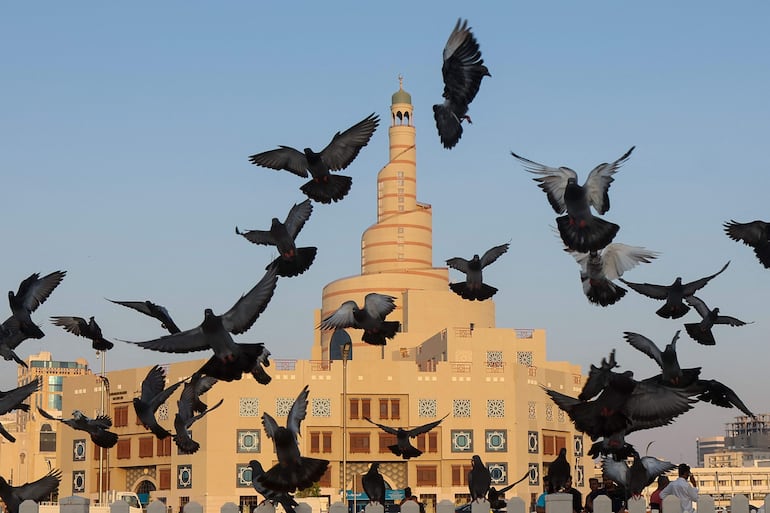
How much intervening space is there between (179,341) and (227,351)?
0.70 m

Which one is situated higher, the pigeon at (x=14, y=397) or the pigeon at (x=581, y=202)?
the pigeon at (x=581, y=202)

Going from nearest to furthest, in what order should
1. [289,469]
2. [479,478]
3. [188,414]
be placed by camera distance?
[289,469] → [479,478] → [188,414]

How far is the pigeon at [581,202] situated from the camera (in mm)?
18548

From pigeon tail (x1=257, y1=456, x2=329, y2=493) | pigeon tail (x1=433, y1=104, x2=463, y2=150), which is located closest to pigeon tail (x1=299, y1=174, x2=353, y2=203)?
pigeon tail (x1=433, y1=104, x2=463, y2=150)

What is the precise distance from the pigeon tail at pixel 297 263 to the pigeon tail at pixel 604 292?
14.6 feet

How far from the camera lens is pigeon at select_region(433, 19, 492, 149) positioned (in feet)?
Result: 66.6

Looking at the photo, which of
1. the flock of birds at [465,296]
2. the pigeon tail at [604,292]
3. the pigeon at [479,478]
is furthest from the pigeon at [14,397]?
the pigeon tail at [604,292]

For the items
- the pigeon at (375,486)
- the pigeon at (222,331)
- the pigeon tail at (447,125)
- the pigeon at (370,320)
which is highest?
the pigeon tail at (447,125)

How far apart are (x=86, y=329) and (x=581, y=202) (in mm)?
11914

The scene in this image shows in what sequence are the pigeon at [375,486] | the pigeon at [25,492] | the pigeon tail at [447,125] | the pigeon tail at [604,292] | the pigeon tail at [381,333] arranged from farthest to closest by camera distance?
the pigeon tail at [381,333], the pigeon at [375,486], the pigeon tail at [604,292], the pigeon tail at [447,125], the pigeon at [25,492]

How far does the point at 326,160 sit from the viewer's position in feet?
71.6

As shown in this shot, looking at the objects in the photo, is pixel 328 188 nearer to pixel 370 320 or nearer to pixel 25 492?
pixel 370 320

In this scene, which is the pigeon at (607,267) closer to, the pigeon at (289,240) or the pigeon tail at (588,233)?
the pigeon tail at (588,233)

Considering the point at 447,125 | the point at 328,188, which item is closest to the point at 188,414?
the point at 328,188
